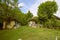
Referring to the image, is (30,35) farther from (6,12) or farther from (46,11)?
(46,11)

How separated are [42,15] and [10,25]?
997 cm

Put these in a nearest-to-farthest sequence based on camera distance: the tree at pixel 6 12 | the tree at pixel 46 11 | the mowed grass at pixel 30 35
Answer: the mowed grass at pixel 30 35 < the tree at pixel 6 12 < the tree at pixel 46 11

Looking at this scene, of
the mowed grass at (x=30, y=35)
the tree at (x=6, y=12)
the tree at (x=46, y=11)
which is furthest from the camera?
the tree at (x=46, y=11)

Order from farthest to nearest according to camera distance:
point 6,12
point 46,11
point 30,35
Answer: point 46,11 < point 6,12 < point 30,35

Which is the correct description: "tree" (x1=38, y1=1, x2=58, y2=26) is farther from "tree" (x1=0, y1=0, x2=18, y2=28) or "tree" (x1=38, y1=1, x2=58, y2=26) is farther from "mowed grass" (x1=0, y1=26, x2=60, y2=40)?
"mowed grass" (x1=0, y1=26, x2=60, y2=40)

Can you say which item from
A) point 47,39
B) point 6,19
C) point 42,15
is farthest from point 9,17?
point 47,39

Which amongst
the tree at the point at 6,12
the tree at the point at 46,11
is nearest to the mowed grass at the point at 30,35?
the tree at the point at 6,12

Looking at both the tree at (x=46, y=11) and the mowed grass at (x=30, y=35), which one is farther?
the tree at (x=46, y=11)

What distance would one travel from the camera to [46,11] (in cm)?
4684

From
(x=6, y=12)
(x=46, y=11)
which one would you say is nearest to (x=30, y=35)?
(x=6, y=12)

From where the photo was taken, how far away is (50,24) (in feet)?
140

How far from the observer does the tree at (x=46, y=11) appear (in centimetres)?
4613

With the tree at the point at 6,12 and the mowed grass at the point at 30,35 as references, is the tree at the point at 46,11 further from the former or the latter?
the mowed grass at the point at 30,35

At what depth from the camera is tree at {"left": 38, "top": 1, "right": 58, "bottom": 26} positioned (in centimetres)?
4613
